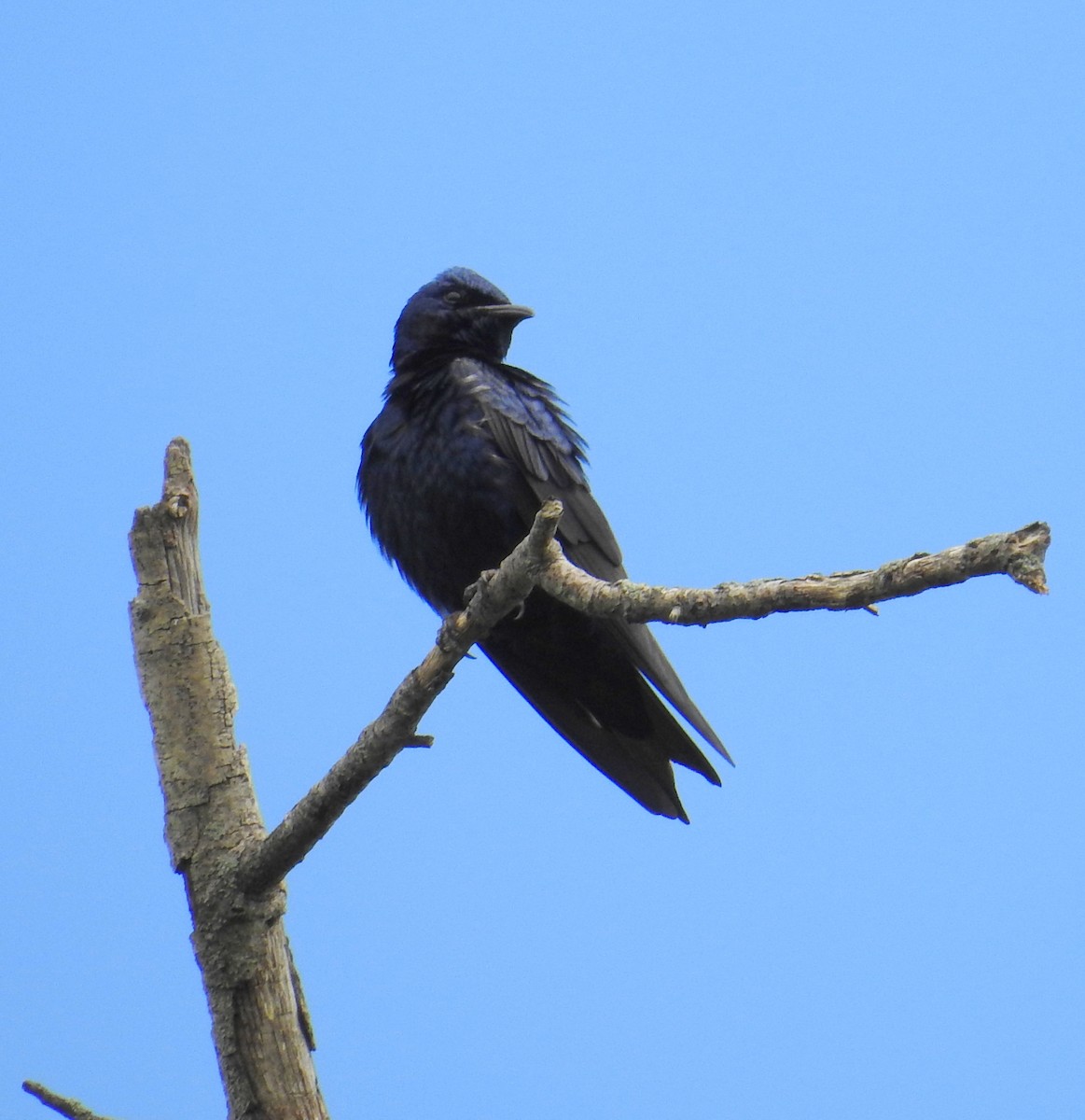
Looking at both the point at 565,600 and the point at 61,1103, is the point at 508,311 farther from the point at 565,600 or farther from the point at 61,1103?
the point at 61,1103

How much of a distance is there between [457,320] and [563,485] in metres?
0.95

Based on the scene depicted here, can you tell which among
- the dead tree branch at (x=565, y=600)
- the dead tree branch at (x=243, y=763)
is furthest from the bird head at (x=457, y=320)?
the dead tree branch at (x=565, y=600)

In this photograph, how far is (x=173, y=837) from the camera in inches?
133

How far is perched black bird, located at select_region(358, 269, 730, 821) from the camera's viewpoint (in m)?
4.13

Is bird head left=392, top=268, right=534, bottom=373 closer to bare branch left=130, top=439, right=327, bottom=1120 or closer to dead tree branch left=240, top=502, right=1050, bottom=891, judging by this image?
bare branch left=130, top=439, right=327, bottom=1120

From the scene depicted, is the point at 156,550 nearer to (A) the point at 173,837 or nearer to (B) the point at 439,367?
(A) the point at 173,837

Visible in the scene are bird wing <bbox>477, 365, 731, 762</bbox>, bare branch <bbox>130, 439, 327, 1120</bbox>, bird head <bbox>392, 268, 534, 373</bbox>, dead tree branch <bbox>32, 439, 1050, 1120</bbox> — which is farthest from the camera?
bird head <bbox>392, 268, 534, 373</bbox>

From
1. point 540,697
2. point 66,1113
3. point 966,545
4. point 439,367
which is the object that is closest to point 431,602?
point 540,697

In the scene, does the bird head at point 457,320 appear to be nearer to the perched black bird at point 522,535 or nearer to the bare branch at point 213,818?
the perched black bird at point 522,535

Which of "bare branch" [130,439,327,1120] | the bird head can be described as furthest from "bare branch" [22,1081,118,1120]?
the bird head

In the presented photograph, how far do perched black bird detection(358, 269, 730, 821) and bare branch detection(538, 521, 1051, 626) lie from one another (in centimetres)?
131

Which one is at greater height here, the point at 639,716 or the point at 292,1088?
the point at 639,716

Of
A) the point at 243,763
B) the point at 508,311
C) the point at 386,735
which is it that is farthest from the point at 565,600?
the point at 508,311

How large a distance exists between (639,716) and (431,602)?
2.52ft
